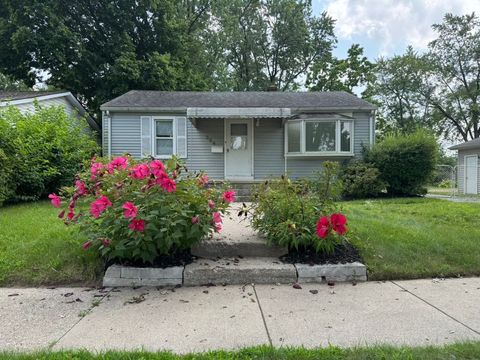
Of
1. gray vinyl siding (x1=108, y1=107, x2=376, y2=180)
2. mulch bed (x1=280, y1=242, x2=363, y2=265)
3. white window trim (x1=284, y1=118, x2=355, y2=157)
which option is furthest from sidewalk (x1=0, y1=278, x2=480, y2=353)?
gray vinyl siding (x1=108, y1=107, x2=376, y2=180)

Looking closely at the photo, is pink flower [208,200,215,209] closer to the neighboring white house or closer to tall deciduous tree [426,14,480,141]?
the neighboring white house

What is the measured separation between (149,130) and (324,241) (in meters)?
9.31

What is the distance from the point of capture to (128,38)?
17516 mm

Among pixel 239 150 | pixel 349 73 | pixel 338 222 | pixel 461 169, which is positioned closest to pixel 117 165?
pixel 338 222

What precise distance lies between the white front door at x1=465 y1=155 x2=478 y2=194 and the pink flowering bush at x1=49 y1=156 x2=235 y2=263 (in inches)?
716

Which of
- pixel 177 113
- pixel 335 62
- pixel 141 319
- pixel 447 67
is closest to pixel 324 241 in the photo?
pixel 141 319

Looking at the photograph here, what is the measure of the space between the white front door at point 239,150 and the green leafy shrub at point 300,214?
7.47 metres

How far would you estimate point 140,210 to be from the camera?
3.16 metres

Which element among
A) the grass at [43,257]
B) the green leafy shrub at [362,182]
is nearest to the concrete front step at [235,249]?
the grass at [43,257]

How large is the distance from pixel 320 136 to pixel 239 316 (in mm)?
9457

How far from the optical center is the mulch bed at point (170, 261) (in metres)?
3.37

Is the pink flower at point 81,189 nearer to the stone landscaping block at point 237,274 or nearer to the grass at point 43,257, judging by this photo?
the grass at point 43,257

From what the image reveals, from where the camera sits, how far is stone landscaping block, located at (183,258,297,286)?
330 cm

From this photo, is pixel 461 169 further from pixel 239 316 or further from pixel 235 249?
pixel 239 316
